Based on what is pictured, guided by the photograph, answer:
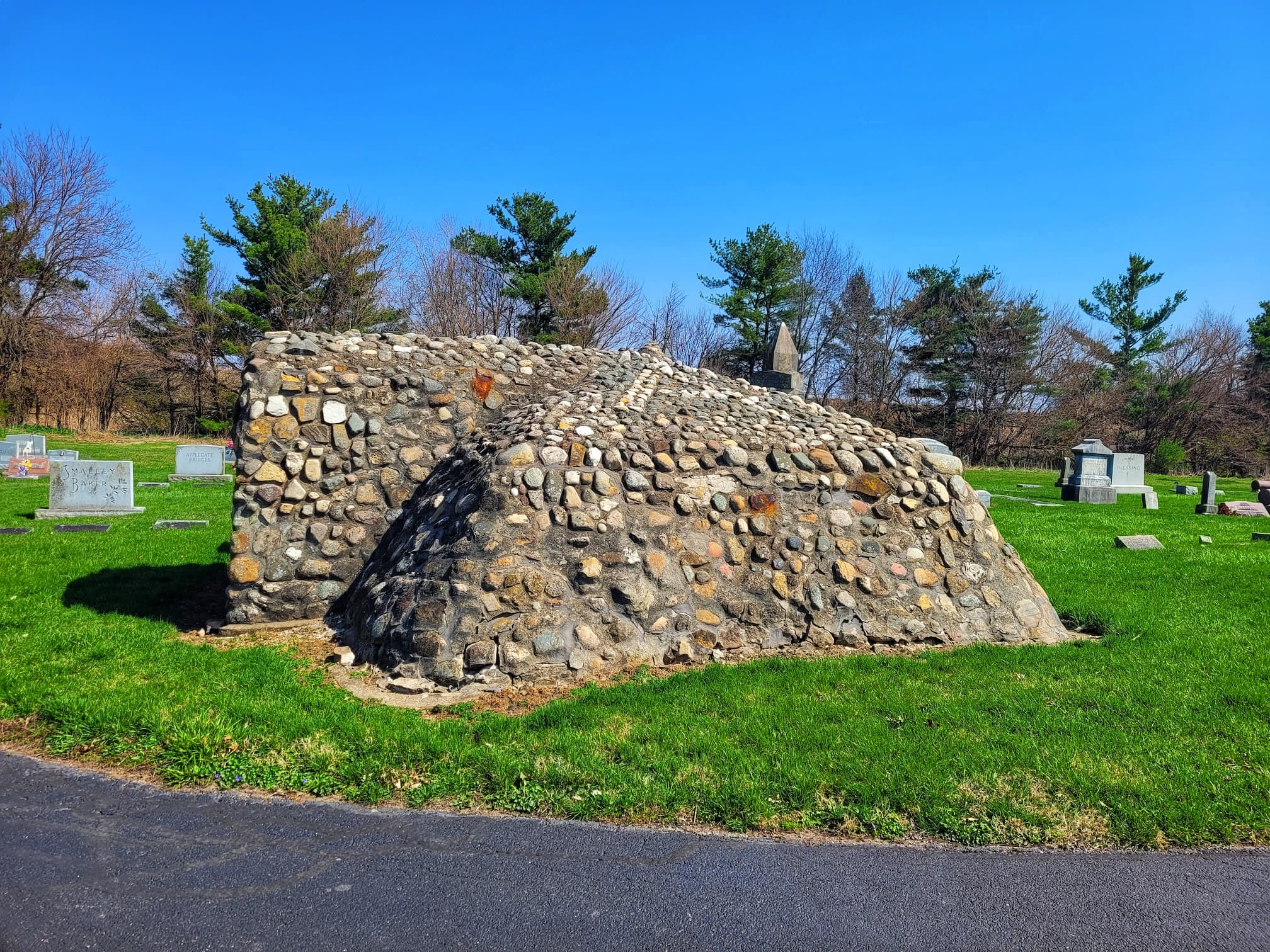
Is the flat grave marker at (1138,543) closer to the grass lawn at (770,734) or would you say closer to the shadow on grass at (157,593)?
the grass lawn at (770,734)

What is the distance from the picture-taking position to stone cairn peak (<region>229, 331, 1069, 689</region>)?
17.7 ft

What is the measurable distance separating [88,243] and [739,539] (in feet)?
133

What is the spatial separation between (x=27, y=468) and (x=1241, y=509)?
1089 inches

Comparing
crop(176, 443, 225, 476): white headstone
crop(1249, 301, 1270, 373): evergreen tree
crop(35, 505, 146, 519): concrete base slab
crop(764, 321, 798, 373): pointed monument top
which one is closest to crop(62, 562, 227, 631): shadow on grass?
crop(35, 505, 146, 519): concrete base slab

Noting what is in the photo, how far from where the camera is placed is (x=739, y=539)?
6141 millimetres

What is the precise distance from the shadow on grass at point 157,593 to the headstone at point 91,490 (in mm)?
5519

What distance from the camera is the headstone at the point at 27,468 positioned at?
1817cm

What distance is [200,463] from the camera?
19.8 meters

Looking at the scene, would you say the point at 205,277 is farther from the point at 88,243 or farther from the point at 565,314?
the point at 565,314

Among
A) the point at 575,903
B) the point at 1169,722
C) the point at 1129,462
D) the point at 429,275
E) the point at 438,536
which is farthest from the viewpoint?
the point at 429,275

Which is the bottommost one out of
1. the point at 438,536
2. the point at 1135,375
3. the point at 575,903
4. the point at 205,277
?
the point at 575,903

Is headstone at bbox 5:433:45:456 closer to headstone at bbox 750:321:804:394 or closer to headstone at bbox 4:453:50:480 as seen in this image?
headstone at bbox 4:453:50:480

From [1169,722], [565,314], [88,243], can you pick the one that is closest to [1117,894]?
[1169,722]

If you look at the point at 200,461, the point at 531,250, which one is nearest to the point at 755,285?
the point at 531,250
